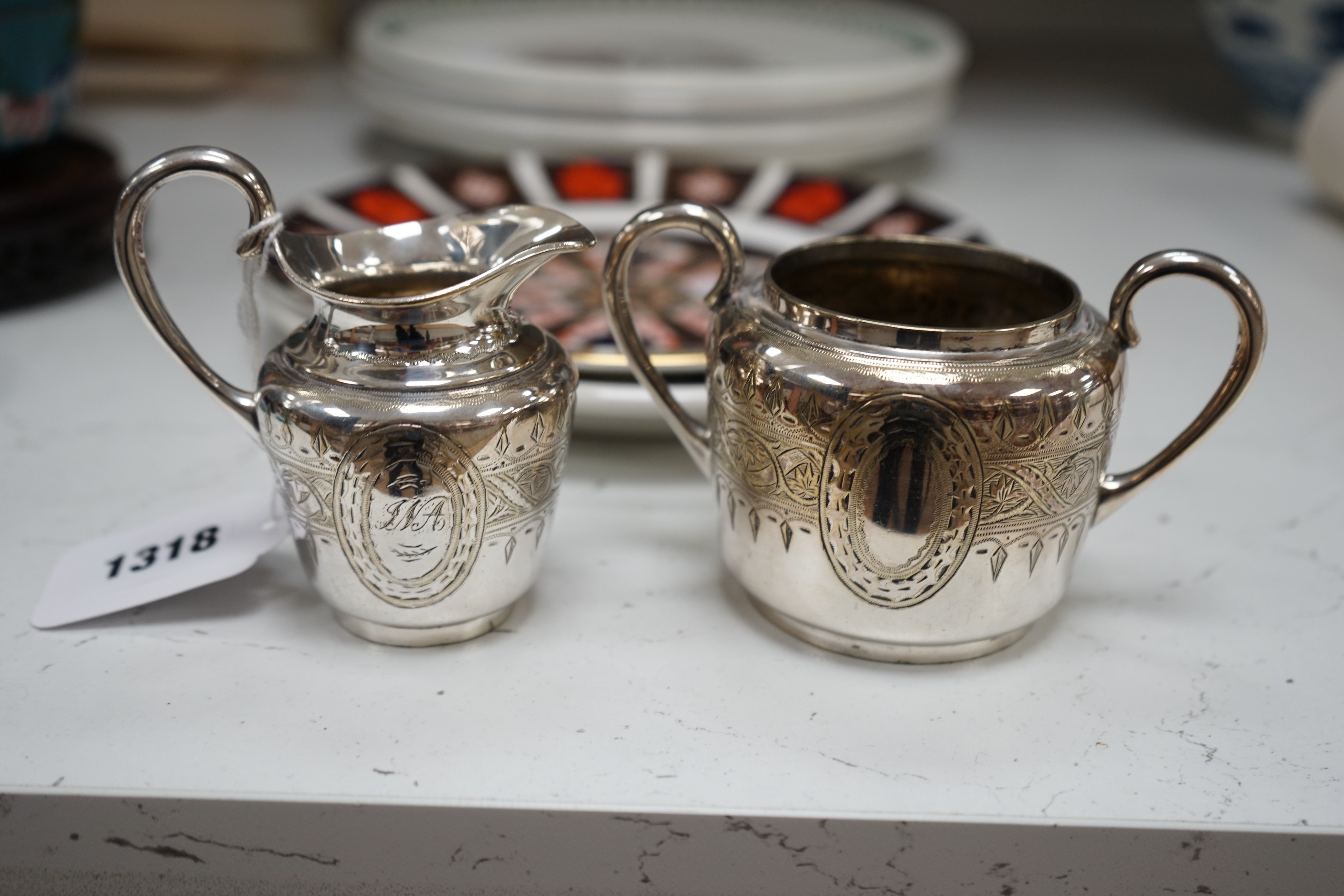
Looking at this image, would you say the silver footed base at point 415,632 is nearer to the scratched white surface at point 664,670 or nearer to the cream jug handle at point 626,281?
the scratched white surface at point 664,670

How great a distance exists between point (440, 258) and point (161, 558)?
223 mm

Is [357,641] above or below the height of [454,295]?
below

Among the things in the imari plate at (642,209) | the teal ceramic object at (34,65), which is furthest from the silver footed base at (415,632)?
the teal ceramic object at (34,65)

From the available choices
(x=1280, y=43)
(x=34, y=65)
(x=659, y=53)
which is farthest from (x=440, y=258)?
(x=1280, y=43)

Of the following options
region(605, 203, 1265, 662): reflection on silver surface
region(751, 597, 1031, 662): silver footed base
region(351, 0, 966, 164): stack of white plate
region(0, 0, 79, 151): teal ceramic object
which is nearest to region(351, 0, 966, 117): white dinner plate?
region(351, 0, 966, 164): stack of white plate

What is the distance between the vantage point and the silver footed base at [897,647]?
23.7 inches

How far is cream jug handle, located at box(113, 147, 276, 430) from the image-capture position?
547 millimetres

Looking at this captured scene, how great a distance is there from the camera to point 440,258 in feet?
2.01

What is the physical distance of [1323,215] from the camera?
4.42ft

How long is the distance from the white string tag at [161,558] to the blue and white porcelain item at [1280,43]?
52.1 inches

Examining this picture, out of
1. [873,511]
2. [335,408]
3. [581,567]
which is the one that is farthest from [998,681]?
[335,408]

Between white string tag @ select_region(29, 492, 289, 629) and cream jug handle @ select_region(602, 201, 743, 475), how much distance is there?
20 centimetres

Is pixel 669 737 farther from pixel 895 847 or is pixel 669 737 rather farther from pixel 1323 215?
pixel 1323 215

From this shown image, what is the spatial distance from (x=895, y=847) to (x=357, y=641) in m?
0.29
